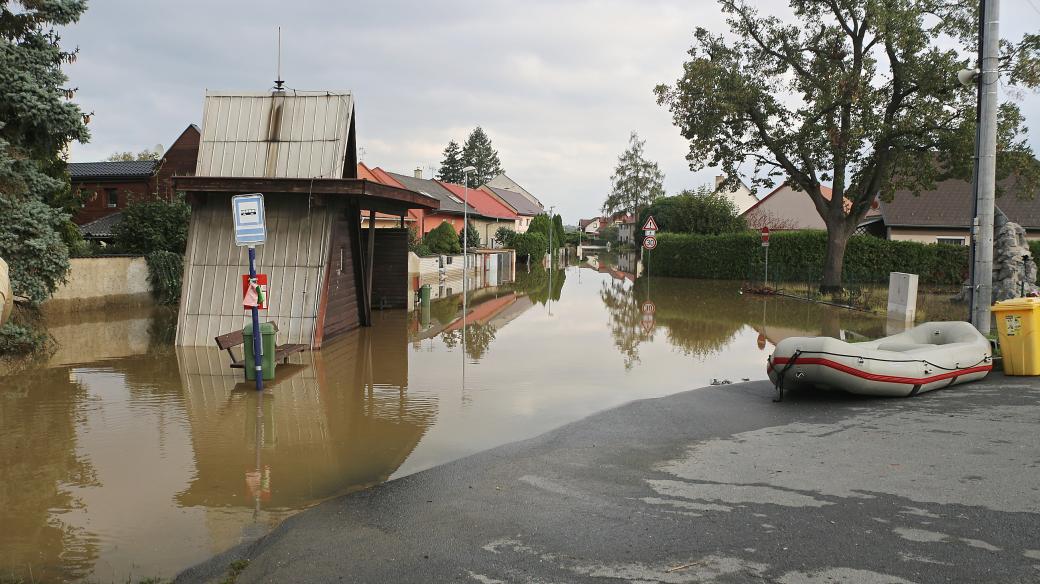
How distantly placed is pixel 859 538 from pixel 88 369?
12.1 m

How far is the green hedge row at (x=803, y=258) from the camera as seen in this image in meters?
33.2

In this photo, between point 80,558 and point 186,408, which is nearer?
point 80,558

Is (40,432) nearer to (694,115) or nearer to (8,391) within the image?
(8,391)

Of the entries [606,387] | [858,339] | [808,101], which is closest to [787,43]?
[808,101]

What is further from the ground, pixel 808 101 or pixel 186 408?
pixel 808 101

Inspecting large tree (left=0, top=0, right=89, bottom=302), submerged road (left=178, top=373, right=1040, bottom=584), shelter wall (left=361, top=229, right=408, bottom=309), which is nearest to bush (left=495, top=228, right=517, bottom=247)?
shelter wall (left=361, top=229, right=408, bottom=309)

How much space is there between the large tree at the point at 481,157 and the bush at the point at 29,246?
108428mm

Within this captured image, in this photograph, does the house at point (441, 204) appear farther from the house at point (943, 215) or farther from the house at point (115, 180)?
the house at point (943, 215)

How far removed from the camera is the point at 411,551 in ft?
15.9

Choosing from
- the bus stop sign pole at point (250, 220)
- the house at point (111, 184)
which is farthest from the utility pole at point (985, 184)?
the house at point (111, 184)

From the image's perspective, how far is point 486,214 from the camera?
64000 mm

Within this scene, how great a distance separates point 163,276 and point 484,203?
48.1 m

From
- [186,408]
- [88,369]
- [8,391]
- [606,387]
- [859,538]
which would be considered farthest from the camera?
[88,369]

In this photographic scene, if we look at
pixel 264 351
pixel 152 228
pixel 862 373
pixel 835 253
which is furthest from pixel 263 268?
pixel 835 253
